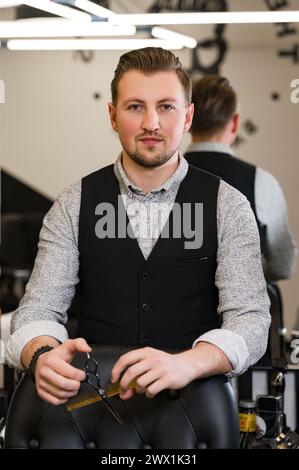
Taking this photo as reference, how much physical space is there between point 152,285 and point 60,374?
43 cm

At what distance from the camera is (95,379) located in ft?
5.34

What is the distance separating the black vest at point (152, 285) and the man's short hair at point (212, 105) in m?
0.93

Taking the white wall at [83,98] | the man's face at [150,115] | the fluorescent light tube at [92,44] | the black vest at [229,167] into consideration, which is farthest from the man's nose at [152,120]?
the white wall at [83,98]

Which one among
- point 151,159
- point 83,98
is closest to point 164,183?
point 151,159

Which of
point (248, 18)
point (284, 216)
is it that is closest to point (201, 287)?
point (248, 18)

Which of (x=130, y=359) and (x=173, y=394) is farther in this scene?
(x=173, y=394)

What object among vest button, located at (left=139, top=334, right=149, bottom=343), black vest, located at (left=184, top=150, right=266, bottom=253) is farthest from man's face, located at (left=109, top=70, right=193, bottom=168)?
black vest, located at (left=184, top=150, right=266, bottom=253)

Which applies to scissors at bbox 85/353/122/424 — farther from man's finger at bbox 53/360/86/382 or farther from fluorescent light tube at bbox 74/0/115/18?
fluorescent light tube at bbox 74/0/115/18

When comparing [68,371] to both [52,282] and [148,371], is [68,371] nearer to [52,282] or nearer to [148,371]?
[148,371]

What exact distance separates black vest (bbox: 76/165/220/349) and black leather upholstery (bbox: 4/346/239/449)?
19 cm

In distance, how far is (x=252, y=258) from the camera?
177 centimetres

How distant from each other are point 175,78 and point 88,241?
0.38m
